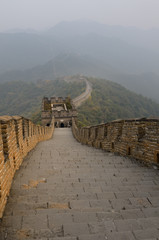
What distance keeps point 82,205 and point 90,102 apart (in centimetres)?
4866

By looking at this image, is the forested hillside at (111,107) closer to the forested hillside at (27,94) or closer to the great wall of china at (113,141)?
the forested hillside at (27,94)

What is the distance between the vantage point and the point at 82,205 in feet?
9.47

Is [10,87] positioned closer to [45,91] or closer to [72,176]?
[45,91]

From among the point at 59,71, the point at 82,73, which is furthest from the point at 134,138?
the point at 59,71

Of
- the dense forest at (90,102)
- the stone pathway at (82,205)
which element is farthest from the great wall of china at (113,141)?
the dense forest at (90,102)

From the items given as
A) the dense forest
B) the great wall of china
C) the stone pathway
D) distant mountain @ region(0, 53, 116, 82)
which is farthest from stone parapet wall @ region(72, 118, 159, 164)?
distant mountain @ region(0, 53, 116, 82)

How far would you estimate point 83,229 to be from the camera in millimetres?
2322

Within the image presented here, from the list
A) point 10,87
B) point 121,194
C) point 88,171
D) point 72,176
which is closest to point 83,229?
point 121,194

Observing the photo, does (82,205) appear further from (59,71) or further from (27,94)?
(59,71)

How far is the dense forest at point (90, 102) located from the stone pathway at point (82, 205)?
1201 inches

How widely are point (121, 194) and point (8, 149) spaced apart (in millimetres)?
1974

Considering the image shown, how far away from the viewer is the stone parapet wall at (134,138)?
4.78 metres

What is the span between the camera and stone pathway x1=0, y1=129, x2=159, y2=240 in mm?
2285

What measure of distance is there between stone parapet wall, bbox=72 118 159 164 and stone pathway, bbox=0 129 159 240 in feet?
2.06
